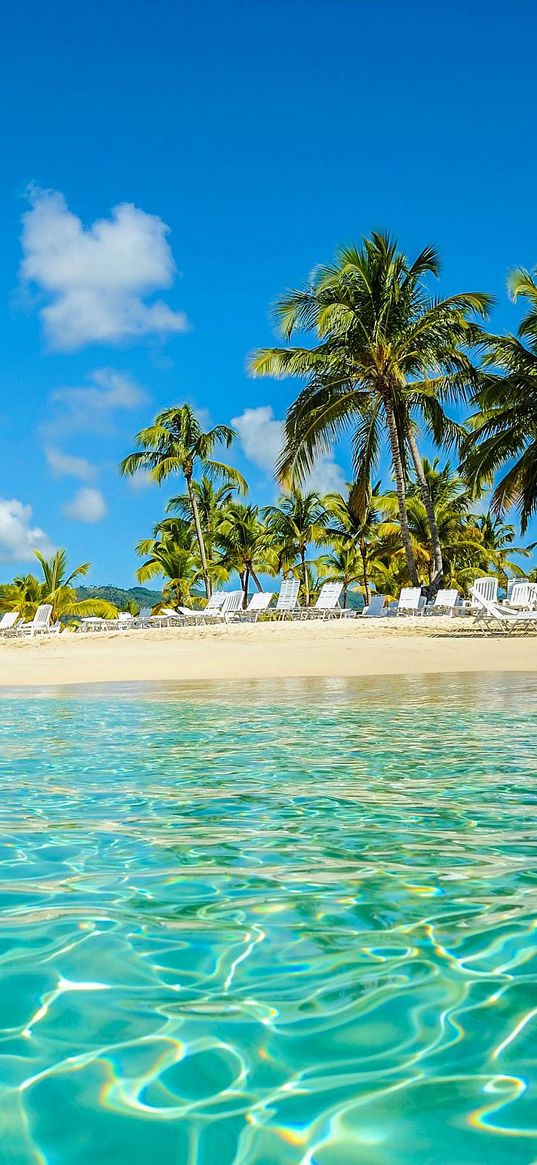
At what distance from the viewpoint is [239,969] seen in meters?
2.28

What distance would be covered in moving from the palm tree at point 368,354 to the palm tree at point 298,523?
17.9 m

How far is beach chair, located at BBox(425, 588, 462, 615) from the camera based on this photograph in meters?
22.1

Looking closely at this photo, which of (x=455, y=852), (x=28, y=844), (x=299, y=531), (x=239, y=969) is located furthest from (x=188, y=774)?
(x=299, y=531)

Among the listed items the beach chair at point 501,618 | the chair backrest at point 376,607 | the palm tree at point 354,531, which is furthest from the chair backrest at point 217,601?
the palm tree at point 354,531

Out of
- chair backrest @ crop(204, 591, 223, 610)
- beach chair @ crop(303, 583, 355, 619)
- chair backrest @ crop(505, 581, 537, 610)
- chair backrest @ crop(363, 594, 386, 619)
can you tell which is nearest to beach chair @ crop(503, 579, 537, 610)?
chair backrest @ crop(505, 581, 537, 610)

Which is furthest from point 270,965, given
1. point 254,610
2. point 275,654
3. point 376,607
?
point 254,610

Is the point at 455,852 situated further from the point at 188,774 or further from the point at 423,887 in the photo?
the point at 188,774

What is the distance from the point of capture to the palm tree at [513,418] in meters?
21.0

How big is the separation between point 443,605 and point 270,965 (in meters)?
20.4

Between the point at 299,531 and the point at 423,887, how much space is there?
37733 millimetres

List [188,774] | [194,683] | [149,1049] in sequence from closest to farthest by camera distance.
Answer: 1. [149,1049]
2. [188,774]
3. [194,683]

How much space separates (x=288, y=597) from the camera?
25891 mm

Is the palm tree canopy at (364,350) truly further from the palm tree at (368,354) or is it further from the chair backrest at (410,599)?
the chair backrest at (410,599)

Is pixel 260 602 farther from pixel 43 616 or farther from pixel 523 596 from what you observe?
pixel 523 596
